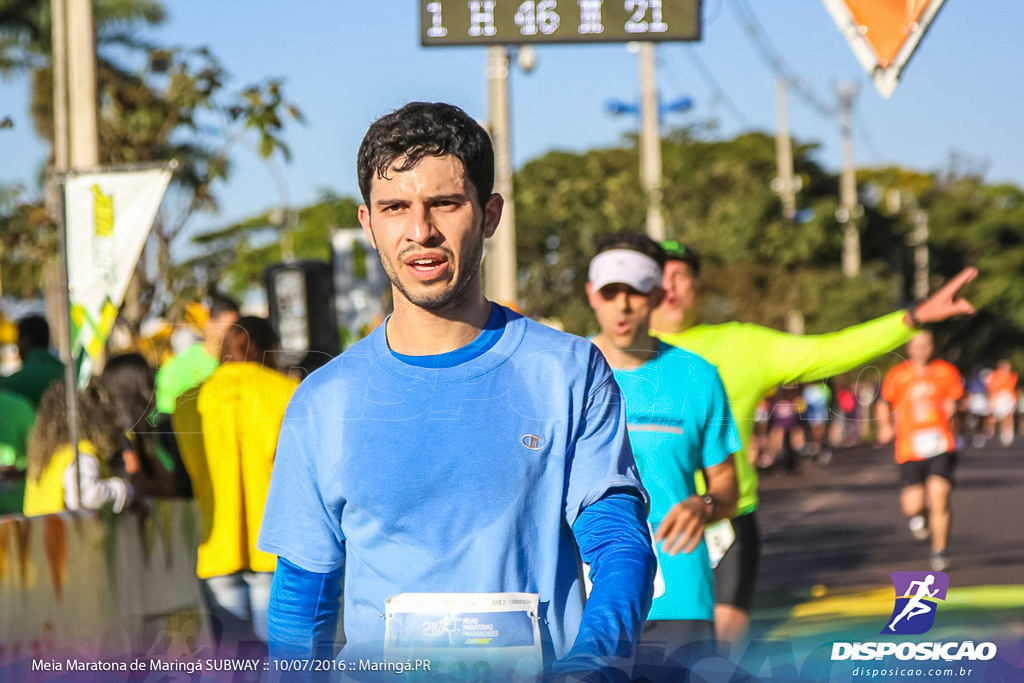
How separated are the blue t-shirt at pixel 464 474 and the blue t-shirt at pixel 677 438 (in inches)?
52.6

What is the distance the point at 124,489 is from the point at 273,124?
9.58 ft

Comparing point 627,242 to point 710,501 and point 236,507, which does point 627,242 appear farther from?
point 236,507

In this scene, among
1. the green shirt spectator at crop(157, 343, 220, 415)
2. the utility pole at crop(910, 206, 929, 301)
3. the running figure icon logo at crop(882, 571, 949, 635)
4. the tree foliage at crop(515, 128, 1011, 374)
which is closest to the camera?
the running figure icon logo at crop(882, 571, 949, 635)

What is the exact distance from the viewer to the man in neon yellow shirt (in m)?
3.95

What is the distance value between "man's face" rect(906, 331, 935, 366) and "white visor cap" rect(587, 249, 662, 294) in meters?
6.29

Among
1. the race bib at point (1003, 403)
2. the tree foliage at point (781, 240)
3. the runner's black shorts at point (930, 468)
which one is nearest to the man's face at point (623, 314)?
the runner's black shorts at point (930, 468)

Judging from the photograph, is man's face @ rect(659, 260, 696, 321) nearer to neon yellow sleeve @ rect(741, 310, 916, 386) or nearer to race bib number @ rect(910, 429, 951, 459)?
neon yellow sleeve @ rect(741, 310, 916, 386)

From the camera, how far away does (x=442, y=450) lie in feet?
7.95

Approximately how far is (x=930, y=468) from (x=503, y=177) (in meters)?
3.63

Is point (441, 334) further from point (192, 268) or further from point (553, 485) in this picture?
point (192, 268)

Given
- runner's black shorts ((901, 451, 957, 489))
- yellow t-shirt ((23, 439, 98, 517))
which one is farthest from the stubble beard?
runner's black shorts ((901, 451, 957, 489))

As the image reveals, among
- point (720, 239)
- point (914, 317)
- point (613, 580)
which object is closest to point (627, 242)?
point (914, 317)

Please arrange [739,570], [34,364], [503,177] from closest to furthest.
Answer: [739,570] → [34,364] → [503,177]

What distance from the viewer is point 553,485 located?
243 cm
